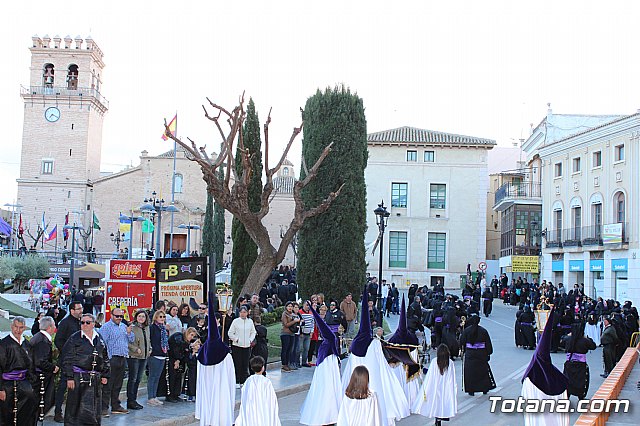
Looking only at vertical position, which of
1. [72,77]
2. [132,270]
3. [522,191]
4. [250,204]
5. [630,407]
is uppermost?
[72,77]

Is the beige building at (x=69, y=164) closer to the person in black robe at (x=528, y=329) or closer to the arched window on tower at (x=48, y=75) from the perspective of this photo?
the arched window on tower at (x=48, y=75)

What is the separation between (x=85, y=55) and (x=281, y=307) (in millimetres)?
48477

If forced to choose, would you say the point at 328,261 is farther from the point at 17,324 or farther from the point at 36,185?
the point at 36,185

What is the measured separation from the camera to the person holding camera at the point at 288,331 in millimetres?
16062

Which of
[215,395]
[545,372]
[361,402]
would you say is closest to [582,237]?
[545,372]

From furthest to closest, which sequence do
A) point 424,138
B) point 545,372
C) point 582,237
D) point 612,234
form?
point 424,138
point 582,237
point 612,234
point 545,372

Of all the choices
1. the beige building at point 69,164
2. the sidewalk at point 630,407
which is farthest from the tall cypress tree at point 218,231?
the sidewalk at point 630,407

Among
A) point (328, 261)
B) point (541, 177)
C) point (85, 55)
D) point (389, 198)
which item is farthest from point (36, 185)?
point (328, 261)

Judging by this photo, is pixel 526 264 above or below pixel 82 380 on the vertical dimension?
above

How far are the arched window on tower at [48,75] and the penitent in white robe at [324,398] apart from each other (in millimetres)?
63721

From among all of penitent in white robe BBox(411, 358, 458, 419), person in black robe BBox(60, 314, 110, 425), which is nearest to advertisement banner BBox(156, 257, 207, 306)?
person in black robe BBox(60, 314, 110, 425)

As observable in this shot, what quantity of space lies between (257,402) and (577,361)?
742cm

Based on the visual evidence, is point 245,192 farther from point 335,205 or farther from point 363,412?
point 363,412

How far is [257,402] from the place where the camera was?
330 inches
